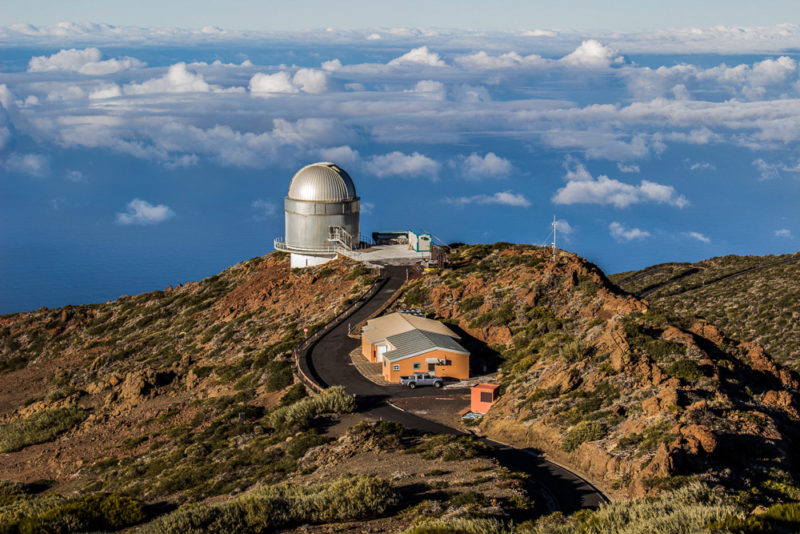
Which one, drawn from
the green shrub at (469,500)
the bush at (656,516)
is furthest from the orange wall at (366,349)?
the bush at (656,516)

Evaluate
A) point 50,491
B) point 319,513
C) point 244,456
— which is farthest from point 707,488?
point 50,491

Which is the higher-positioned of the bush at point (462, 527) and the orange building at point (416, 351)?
the bush at point (462, 527)

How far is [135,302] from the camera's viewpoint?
65312mm

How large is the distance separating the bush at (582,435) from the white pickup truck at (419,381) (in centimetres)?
992

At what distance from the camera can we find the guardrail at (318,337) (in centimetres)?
3681

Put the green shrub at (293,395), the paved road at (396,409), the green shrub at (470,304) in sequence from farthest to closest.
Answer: the green shrub at (470,304), the green shrub at (293,395), the paved road at (396,409)

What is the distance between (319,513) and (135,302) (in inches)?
1968

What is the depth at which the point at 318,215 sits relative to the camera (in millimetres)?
59625

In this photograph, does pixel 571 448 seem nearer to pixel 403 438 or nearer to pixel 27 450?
pixel 403 438

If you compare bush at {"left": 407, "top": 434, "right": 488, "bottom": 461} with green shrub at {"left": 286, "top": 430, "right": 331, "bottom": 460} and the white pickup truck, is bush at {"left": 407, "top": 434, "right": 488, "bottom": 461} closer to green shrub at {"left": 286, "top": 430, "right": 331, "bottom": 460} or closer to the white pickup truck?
green shrub at {"left": 286, "top": 430, "right": 331, "bottom": 460}

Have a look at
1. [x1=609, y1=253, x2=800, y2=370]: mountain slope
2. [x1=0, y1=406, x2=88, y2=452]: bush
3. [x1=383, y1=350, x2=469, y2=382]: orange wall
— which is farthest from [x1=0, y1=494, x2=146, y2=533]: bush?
[x1=609, y1=253, x2=800, y2=370]: mountain slope

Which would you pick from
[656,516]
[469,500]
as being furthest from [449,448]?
[656,516]

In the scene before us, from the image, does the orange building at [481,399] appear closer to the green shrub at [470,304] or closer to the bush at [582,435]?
the bush at [582,435]

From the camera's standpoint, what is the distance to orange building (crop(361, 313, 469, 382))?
3700cm
